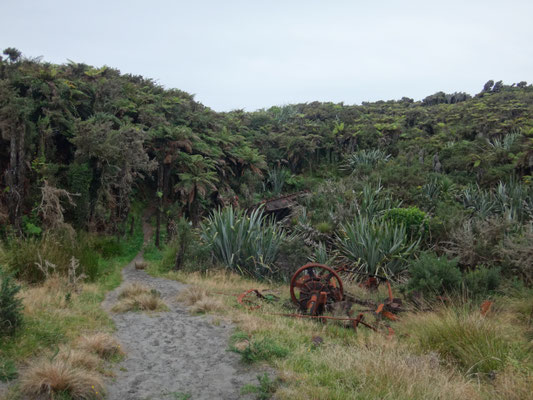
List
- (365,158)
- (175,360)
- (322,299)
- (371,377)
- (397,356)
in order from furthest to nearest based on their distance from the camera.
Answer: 1. (365,158)
2. (322,299)
3. (175,360)
4. (397,356)
5. (371,377)

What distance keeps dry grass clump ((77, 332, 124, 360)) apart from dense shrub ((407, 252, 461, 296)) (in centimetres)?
604

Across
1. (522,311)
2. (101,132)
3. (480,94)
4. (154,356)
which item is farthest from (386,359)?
(480,94)

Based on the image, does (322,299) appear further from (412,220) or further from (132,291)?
(412,220)

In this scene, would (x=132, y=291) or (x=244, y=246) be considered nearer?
(x=132, y=291)

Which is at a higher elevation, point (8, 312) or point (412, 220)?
point (412, 220)

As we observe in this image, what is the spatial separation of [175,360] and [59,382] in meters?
1.65

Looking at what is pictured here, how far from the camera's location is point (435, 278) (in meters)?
8.23

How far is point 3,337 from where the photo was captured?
4.56 m

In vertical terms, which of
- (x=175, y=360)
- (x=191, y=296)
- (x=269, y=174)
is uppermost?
(x=269, y=174)

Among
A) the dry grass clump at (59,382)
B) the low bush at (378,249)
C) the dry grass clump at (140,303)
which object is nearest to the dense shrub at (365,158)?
the low bush at (378,249)

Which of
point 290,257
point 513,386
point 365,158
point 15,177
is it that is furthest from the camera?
point 365,158

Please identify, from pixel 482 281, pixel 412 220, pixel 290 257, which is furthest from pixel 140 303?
pixel 412 220

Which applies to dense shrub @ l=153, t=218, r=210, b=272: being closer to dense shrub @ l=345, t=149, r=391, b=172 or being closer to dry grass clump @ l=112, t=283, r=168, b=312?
dry grass clump @ l=112, t=283, r=168, b=312

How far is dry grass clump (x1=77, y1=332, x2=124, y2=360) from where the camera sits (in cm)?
470
